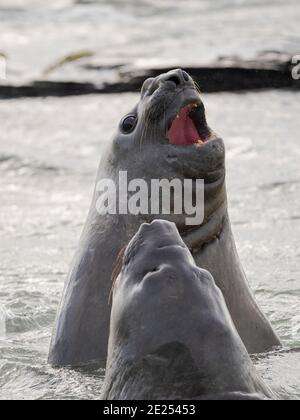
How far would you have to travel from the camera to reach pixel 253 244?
8141 mm

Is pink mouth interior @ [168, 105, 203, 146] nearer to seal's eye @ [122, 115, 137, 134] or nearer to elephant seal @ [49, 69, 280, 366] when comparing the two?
elephant seal @ [49, 69, 280, 366]

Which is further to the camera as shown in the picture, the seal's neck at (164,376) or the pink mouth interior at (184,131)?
the pink mouth interior at (184,131)

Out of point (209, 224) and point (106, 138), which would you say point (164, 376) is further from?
point (106, 138)

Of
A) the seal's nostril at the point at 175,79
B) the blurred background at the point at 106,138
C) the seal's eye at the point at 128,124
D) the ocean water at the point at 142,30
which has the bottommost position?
the ocean water at the point at 142,30

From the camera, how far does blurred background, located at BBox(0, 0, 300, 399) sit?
6291mm

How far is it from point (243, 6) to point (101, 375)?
18.1 meters

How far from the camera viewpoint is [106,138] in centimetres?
1188

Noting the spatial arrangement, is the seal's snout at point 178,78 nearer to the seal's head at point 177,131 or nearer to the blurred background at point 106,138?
the seal's head at point 177,131

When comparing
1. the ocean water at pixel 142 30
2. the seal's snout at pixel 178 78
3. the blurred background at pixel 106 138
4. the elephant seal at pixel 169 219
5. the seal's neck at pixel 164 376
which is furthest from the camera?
the ocean water at pixel 142 30

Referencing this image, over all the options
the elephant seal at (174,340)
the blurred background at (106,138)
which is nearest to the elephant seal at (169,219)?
the blurred background at (106,138)

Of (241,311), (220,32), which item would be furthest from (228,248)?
(220,32)

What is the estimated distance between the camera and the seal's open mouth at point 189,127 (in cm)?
535

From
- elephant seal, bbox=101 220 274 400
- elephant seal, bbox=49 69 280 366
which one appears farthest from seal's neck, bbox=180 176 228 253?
elephant seal, bbox=101 220 274 400
